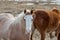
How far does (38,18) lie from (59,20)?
652 mm

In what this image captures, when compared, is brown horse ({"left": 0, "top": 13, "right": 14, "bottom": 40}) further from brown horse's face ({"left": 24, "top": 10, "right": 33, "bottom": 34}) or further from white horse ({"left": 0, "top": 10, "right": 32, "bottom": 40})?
brown horse's face ({"left": 24, "top": 10, "right": 33, "bottom": 34})

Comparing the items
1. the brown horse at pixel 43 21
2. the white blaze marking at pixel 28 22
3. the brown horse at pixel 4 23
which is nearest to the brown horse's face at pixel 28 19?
the white blaze marking at pixel 28 22

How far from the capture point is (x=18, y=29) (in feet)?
10.3

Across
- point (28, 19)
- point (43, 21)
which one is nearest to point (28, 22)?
point (28, 19)

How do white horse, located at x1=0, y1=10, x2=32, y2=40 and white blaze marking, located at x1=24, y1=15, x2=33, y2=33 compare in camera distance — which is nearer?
white blaze marking, located at x1=24, y1=15, x2=33, y2=33

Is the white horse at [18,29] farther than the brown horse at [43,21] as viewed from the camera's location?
No

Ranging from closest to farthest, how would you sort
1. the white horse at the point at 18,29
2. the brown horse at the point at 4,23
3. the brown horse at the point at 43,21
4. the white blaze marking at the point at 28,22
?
the white blaze marking at the point at 28,22 → the white horse at the point at 18,29 → the brown horse at the point at 4,23 → the brown horse at the point at 43,21

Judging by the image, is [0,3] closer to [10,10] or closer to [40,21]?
[10,10]

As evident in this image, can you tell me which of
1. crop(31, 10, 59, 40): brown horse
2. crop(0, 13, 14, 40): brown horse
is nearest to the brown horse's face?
crop(0, 13, 14, 40): brown horse

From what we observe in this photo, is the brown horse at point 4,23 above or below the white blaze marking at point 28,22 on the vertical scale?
below

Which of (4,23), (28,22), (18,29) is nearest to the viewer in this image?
(28,22)

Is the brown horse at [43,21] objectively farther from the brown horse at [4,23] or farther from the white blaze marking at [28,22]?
the white blaze marking at [28,22]

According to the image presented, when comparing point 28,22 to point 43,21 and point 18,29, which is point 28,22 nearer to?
point 18,29

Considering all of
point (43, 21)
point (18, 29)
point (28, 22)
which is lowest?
point (43, 21)
